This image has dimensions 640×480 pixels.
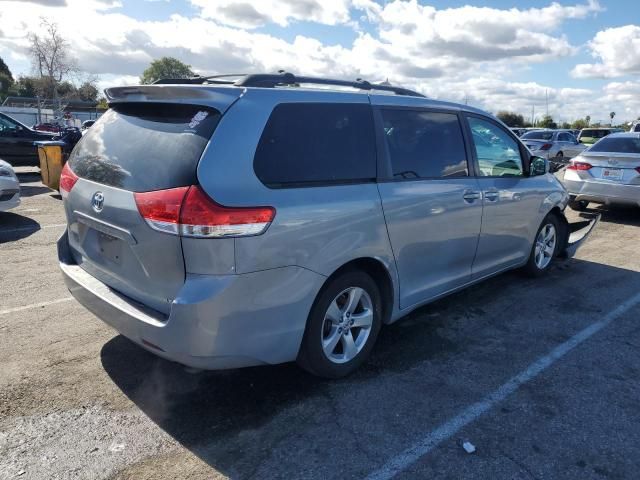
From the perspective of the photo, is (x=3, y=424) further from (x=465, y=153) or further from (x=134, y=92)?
(x=465, y=153)

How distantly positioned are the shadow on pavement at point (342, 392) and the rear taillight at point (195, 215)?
1145 mm

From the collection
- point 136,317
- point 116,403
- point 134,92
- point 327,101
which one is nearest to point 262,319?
point 136,317

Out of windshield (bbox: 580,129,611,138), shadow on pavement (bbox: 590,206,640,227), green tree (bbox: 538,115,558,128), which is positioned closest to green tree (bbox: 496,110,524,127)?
green tree (bbox: 538,115,558,128)

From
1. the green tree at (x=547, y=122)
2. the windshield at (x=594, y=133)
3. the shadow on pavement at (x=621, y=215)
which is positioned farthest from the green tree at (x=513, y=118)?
the shadow on pavement at (x=621, y=215)

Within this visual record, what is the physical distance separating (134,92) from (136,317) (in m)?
1.46

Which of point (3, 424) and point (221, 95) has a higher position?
point (221, 95)

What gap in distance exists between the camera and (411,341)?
417 centimetres

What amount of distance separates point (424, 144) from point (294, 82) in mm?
1157

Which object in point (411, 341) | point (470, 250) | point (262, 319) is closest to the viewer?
point (262, 319)

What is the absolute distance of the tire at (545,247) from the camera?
571cm

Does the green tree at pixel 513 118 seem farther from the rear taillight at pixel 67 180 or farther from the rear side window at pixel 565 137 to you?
the rear taillight at pixel 67 180

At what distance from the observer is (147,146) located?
3000 millimetres

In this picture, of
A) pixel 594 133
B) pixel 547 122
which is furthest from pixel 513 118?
pixel 594 133

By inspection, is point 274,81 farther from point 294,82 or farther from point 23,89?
point 23,89
